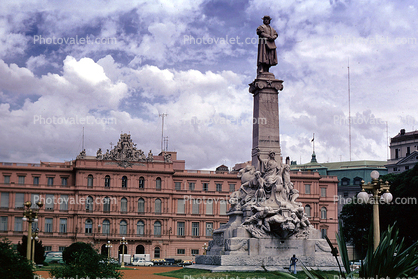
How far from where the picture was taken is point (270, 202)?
2570 centimetres

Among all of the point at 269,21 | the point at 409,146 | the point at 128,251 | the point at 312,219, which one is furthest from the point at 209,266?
the point at 409,146

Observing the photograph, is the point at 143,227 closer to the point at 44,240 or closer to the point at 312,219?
the point at 44,240

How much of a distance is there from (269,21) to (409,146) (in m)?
74.4

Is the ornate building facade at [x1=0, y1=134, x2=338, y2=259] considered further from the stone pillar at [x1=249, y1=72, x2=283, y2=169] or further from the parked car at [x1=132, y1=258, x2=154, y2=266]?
the stone pillar at [x1=249, y1=72, x2=283, y2=169]

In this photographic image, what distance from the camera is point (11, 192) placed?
73250 millimetres

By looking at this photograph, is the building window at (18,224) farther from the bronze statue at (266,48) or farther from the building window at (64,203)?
the bronze statue at (266,48)

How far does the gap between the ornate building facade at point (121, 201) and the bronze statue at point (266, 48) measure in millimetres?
48900

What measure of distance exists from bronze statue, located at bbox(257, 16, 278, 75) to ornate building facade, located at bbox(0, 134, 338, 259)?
48900mm

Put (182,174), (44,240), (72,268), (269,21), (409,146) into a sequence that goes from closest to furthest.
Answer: (72,268) → (269,21) → (44,240) → (182,174) → (409,146)

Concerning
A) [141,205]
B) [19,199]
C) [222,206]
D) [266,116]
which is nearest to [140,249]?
[141,205]

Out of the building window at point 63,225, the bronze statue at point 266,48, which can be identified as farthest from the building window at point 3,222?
the bronze statue at point 266,48

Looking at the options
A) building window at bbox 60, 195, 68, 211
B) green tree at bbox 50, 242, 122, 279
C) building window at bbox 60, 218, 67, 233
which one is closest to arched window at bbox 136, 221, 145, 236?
building window at bbox 60, 218, 67, 233

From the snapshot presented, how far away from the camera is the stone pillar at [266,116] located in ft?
90.2

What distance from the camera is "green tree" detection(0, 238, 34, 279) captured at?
13155 mm
